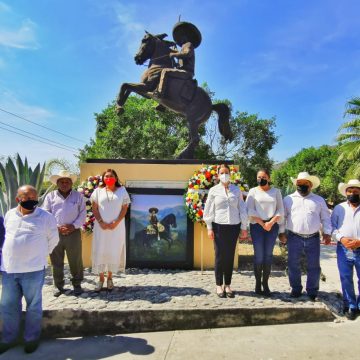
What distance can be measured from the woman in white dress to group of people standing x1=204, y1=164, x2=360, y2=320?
50.9 inches

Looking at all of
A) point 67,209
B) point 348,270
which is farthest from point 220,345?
point 67,209

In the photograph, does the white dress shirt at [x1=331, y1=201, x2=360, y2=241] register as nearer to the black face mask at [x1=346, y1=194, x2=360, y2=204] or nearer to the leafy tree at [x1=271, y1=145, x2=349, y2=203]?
the black face mask at [x1=346, y1=194, x2=360, y2=204]

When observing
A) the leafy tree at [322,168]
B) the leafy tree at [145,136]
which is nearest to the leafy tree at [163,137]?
the leafy tree at [145,136]

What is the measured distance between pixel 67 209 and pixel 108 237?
71 cm

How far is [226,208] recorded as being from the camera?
459cm

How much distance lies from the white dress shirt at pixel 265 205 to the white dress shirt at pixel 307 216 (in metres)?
0.17

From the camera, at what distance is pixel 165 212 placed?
21.5 feet

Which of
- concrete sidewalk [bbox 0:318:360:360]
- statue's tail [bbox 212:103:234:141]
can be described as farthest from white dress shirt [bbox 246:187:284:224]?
statue's tail [bbox 212:103:234:141]

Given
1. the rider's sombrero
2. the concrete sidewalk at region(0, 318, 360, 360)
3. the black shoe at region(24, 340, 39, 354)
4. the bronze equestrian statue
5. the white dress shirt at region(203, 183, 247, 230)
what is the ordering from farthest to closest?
the rider's sombrero → the bronze equestrian statue → the white dress shirt at region(203, 183, 247, 230) → the black shoe at region(24, 340, 39, 354) → the concrete sidewalk at region(0, 318, 360, 360)

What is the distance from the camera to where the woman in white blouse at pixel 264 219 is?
15.0 feet

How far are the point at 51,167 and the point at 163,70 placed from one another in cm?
416

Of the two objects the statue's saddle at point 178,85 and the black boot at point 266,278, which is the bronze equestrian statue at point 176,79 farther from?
the black boot at point 266,278

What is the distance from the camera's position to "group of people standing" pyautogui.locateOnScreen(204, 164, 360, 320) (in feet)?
14.7

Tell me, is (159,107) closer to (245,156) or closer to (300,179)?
(300,179)
